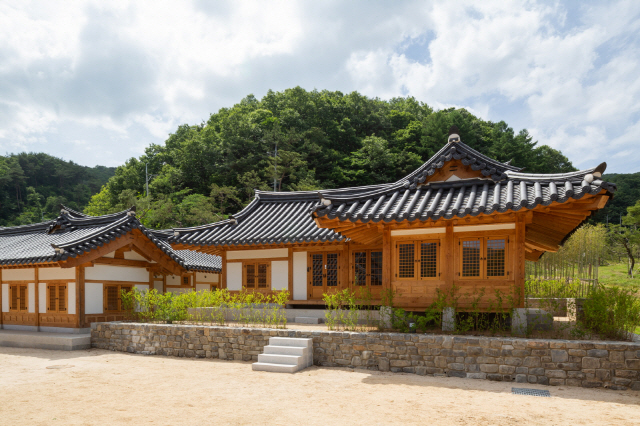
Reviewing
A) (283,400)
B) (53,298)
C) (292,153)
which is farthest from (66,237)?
(292,153)

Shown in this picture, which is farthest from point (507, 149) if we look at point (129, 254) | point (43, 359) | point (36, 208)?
point (36, 208)

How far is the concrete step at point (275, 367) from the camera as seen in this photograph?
389 inches

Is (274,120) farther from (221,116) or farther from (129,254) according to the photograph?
(129,254)

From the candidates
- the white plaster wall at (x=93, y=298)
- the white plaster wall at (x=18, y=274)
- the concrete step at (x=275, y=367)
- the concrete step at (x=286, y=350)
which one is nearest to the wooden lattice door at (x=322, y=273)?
the concrete step at (x=286, y=350)

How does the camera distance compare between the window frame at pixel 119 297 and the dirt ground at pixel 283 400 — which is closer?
the dirt ground at pixel 283 400

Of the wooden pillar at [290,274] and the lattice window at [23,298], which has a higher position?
the wooden pillar at [290,274]

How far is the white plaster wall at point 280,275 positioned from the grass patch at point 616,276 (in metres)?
24.7

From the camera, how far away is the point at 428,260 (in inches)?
427

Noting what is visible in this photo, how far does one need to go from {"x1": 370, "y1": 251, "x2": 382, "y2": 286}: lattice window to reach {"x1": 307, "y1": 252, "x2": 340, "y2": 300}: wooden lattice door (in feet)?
4.32

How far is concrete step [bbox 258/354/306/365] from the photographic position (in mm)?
10109

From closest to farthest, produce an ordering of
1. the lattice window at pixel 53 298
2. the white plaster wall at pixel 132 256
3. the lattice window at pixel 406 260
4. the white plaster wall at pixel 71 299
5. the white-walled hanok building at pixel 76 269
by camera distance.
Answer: the lattice window at pixel 406 260
the white-walled hanok building at pixel 76 269
the white plaster wall at pixel 71 299
the lattice window at pixel 53 298
the white plaster wall at pixel 132 256

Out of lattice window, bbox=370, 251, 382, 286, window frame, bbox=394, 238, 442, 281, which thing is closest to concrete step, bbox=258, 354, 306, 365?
window frame, bbox=394, 238, 442, 281

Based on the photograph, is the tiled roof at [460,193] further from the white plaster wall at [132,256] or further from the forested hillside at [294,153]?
the forested hillside at [294,153]

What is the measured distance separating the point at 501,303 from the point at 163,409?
7441 mm
